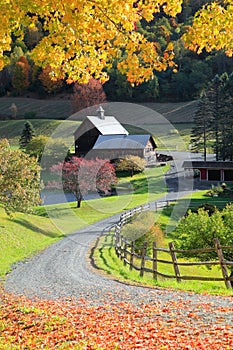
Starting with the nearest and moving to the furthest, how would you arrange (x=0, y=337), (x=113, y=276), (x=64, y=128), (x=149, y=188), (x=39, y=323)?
(x=0, y=337), (x=39, y=323), (x=113, y=276), (x=149, y=188), (x=64, y=128)

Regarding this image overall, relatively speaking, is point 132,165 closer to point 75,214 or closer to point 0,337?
point 75,214

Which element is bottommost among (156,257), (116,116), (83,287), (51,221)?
(51,221)

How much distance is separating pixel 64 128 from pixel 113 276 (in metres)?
77.5

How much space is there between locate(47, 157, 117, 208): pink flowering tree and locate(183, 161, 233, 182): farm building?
13912 millimetres

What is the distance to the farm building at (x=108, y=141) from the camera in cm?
6744

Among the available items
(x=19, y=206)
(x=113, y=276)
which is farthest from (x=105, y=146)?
(x=113, y=276)

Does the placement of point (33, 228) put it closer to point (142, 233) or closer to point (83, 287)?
point (142, 233)

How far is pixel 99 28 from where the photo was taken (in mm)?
8945

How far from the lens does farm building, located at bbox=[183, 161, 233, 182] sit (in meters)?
57.7

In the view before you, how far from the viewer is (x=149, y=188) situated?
56.7 meters

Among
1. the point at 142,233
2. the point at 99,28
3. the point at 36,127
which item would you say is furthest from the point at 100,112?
the point at 99,28

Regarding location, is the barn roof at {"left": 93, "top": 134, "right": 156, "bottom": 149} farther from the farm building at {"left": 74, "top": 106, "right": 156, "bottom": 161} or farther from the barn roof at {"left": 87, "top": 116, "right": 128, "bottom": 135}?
the barn roof at {"left": 87, "top": 116, "right": 128, "bottom": 135}

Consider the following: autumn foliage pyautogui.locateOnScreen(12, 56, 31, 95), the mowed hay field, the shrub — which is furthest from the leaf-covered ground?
autumn foliage pyautogui.locateOnScreen(12, 56, 31, 95)

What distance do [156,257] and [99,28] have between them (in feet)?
31.8
